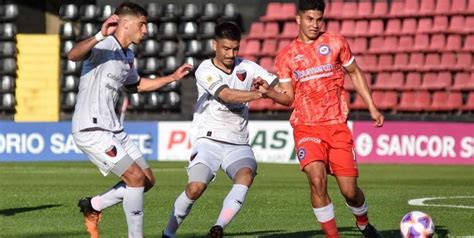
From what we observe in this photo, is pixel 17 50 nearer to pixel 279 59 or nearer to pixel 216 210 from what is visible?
pixel 216 210

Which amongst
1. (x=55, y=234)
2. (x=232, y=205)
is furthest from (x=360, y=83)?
(x=55, y=234)

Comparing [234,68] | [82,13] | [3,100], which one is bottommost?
[3,100]

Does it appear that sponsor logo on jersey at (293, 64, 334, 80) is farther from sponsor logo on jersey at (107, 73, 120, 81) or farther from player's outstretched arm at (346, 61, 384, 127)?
sponsor logo on jersey at (107, 73, 120, 81)

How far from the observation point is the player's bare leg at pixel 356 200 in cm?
1180

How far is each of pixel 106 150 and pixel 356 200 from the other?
7.97 ft

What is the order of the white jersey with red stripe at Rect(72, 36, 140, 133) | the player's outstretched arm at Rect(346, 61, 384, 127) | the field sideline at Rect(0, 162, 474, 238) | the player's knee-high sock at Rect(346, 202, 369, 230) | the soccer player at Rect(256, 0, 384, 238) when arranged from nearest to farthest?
the white jersey with red stripe at Rect(72, 36, 140, 133), the soccer player at Rect(256, 0, 384, 238), the player's outstretched arm at Rect(346, 61, 384, 127), the player's knee-high sock at Rect(346, 202, 369, 230), the field sideline at Rect(0, 162, 474, 238)

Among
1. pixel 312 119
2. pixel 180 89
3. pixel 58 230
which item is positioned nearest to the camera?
pixel 312 119

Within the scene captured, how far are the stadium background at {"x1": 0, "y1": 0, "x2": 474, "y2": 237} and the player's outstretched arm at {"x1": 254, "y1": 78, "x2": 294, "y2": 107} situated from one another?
1244cm

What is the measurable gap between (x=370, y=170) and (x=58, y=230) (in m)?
13.9

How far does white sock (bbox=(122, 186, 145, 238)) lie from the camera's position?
1112 cm

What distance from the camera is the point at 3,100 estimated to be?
36594mm

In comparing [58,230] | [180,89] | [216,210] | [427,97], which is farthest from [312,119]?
[180,89]

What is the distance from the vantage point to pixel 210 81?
12.0 meters

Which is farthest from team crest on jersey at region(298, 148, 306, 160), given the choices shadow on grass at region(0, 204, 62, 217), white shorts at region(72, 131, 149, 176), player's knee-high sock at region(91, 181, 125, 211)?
shadow on grass at region(0, 204, 62, 217)
